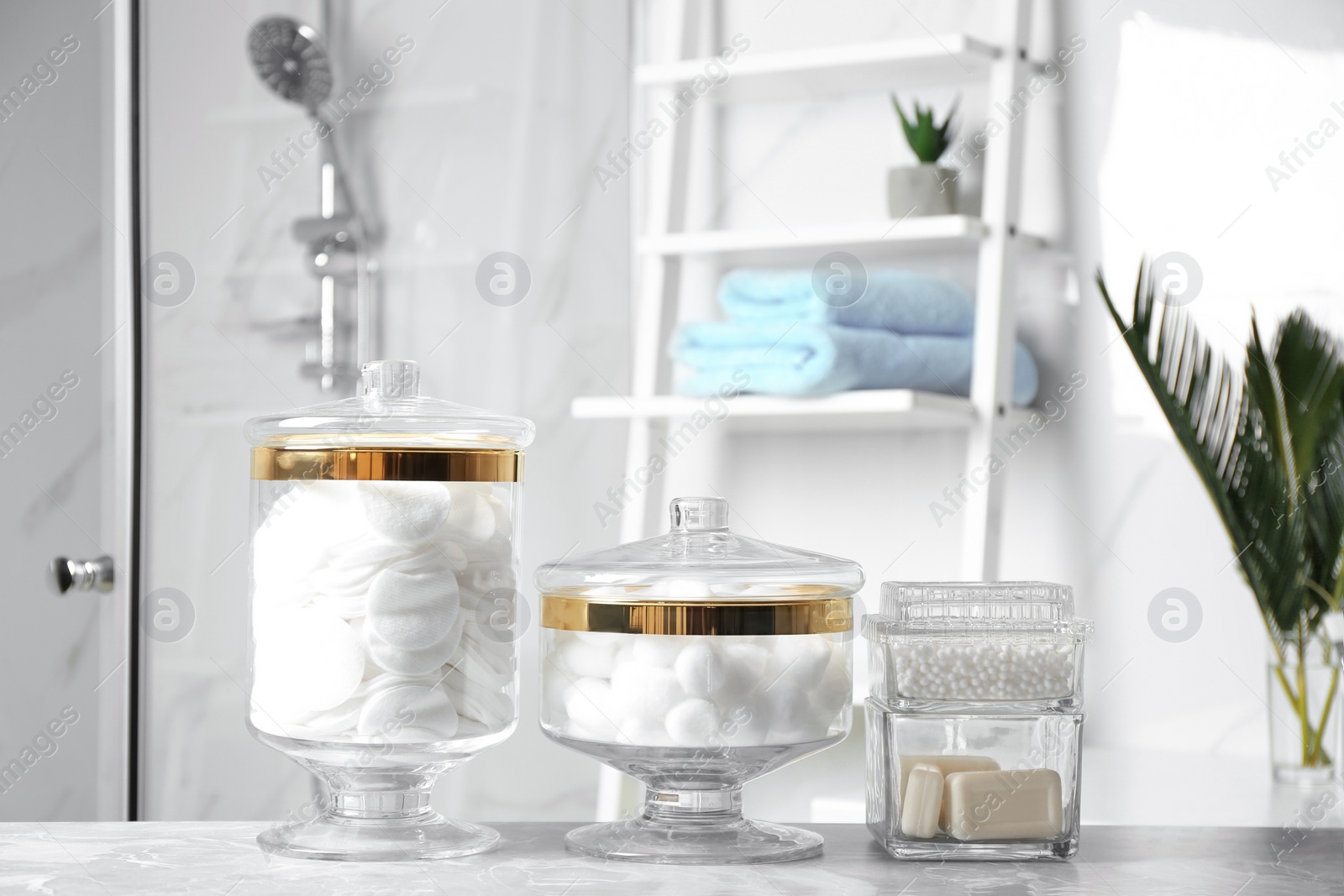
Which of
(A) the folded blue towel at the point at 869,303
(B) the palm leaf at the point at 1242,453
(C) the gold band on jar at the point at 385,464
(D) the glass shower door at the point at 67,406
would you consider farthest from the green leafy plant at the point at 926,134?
(C) the gold band on jar at the point at 385,464

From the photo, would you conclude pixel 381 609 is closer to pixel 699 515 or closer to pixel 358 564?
pixel 358 564

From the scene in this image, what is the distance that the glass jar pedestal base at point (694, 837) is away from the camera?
55cm

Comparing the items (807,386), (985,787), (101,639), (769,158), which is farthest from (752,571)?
(769,158)

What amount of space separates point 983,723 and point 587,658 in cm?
17

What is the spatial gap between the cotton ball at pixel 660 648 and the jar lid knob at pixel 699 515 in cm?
7

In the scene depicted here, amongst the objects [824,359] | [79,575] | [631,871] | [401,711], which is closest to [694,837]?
[631,871]

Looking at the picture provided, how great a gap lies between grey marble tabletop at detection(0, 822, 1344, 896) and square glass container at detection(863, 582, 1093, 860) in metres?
0.02

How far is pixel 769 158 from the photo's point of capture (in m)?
1.42

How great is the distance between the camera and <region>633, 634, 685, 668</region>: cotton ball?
0.53 metres

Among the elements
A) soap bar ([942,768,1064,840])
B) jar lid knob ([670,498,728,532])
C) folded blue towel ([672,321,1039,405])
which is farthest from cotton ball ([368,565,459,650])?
folded blue towel ([672,321,1039,405])

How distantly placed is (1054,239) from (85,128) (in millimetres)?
909

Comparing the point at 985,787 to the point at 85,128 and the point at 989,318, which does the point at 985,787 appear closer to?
the point at 989,318

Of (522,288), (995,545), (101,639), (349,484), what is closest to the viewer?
(349,484)

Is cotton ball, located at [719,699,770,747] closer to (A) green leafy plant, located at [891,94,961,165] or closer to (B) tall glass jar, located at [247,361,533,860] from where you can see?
(B) tall glass jar, located at [247,361,533,860]
